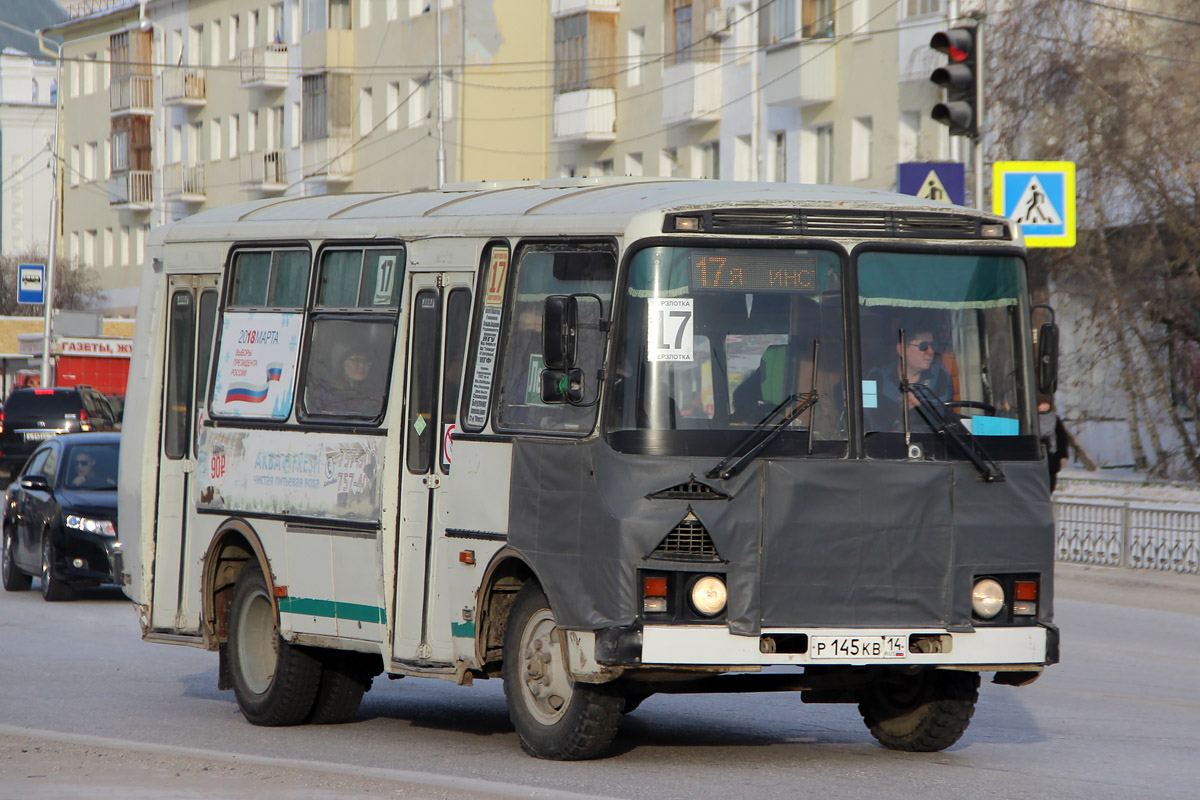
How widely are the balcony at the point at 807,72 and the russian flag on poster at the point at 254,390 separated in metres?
34.8

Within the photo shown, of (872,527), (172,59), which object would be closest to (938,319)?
(872,527)

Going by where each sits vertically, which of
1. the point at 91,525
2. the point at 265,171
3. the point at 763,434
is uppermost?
the point at 265,171

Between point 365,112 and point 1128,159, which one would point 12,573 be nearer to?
point 1128,159

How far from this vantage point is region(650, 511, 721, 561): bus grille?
8375mm

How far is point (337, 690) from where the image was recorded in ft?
35.7

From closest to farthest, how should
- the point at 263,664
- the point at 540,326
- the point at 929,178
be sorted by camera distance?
the point at 540,326 → the point at 263,664 → the point at 929,178

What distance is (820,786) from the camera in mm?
8383

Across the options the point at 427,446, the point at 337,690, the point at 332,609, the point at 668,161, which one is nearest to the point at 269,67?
the point at 668,161

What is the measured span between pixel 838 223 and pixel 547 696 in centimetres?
249

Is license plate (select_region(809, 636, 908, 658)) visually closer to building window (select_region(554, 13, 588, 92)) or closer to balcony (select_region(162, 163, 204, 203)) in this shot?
building window (select_region(554, 13, 588, 92))

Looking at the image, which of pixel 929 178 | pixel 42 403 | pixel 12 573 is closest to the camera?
pixel 929 178

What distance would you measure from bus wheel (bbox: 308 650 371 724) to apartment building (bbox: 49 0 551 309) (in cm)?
4421

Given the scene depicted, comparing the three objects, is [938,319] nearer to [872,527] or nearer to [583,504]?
[872,527]

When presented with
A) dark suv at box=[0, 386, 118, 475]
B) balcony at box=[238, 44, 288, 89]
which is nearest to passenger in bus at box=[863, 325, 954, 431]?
dark suv at box=[0, 386, 118, 475]
